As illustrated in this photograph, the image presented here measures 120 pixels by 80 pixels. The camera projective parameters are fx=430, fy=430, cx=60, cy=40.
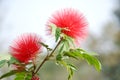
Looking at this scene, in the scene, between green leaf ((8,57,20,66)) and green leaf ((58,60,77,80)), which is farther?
green leaf ((58,60,77,80))

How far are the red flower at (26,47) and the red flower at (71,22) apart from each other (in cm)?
11

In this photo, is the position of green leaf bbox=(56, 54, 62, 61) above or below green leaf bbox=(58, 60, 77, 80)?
above

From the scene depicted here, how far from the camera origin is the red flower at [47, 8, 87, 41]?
1.80 meters

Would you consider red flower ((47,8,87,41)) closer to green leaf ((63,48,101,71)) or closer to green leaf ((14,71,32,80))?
green leaf ((63,48,101,71))

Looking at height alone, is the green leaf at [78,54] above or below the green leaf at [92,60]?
above

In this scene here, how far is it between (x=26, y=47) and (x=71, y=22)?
219 mm

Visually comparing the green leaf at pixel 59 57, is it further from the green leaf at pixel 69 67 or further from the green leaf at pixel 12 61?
the green leaf at pixel 12 61

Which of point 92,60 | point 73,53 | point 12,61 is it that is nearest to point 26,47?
point 12,61

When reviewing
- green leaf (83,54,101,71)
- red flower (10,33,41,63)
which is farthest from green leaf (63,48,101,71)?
red flower (10,33,41,63)

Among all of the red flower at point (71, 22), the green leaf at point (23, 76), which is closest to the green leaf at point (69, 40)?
the red flower at point (71, 22)

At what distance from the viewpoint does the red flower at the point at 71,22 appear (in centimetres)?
180

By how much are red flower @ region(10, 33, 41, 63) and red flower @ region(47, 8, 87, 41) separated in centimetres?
11

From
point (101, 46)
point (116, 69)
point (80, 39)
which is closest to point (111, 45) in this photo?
point (101, 46)

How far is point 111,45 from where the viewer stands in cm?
2397
